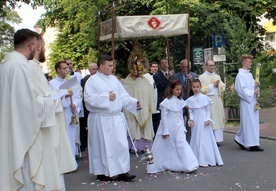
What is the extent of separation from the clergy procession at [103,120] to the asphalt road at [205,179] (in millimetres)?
193

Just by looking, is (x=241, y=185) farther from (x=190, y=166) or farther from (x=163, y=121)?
(x=163, y=121)

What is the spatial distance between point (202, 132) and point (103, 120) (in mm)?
2148

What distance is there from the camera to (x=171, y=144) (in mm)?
8406

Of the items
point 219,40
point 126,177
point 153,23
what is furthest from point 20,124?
point 219,40

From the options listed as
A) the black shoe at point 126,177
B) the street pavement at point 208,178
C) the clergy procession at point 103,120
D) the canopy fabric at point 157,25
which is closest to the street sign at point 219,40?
the clergy procession at point 103,120

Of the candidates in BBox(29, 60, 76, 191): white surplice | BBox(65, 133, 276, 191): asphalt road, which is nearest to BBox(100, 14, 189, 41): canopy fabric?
BBox(65, 133, 276, 191): asphalt road

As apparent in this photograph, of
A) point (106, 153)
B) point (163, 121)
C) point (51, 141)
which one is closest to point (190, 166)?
point (163, 121)

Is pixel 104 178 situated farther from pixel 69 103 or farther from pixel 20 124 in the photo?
pixel 20 124

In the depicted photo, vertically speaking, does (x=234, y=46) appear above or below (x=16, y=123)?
above

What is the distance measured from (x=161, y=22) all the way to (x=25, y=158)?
20.3ft

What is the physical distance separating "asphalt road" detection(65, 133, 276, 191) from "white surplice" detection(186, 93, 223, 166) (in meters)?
0.24

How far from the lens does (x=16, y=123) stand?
4.88 meters

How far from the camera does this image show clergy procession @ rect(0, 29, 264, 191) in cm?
489

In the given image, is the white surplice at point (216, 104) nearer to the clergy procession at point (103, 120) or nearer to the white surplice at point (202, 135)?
the clergy procession at point (103, 120)
